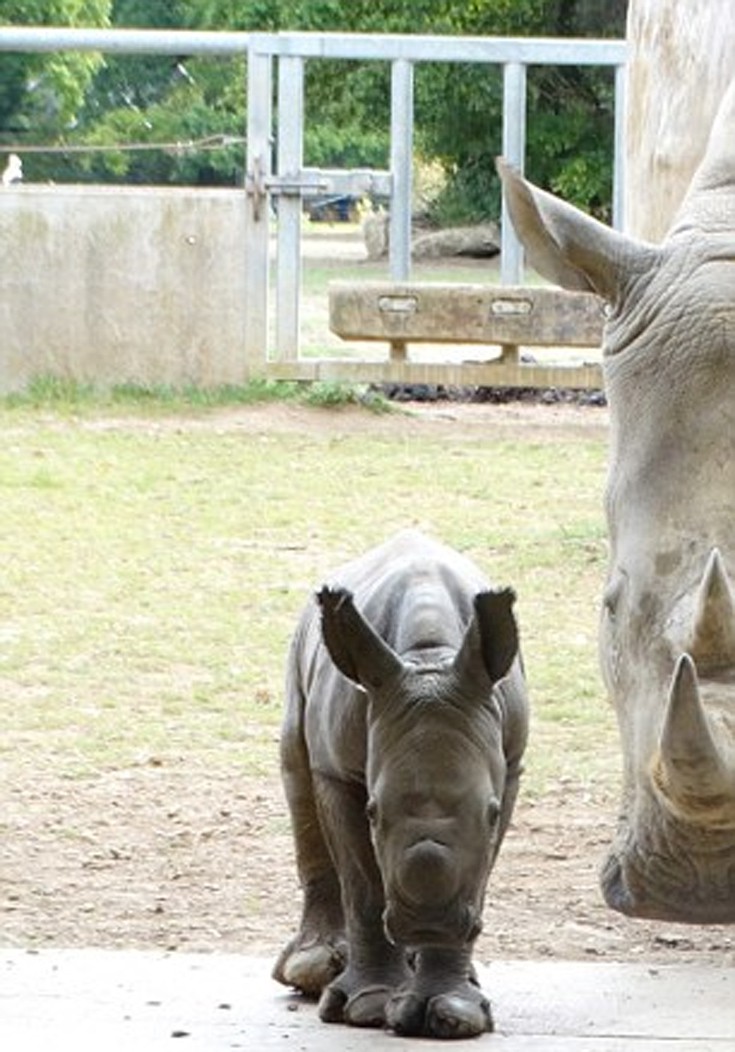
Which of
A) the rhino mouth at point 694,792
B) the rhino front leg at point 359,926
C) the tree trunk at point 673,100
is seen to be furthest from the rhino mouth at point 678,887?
the tree trunk at point 673,100

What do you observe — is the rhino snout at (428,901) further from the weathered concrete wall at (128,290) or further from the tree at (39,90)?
the tree at (39,90)

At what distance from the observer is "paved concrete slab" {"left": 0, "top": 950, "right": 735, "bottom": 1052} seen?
4.63 meters

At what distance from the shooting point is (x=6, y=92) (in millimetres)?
35594

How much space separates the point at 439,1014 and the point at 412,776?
1.26ft

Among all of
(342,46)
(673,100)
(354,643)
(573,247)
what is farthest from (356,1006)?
(342,46)

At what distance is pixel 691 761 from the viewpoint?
351 cm

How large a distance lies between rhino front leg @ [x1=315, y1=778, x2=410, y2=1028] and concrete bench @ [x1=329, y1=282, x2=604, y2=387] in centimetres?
1066

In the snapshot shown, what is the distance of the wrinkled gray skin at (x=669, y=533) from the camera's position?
143 inches

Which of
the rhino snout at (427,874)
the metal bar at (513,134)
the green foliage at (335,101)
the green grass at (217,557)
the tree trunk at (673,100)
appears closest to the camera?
the rhino snout at (427,874)

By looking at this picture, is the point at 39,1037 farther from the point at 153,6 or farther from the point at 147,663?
the point at 153,6

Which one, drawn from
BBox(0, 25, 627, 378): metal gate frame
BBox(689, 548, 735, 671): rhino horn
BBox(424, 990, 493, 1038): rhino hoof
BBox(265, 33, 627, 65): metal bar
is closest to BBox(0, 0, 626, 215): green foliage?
BBox(0, 25, 627, 378): metal gate frame

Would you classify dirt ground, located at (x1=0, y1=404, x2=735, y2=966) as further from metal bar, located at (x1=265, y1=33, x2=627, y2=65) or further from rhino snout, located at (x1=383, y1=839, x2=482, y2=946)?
metal bar, located at (x1=265, y1=33, x2=627, y2=65)

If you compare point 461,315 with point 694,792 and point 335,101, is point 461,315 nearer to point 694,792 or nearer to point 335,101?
point 335,101

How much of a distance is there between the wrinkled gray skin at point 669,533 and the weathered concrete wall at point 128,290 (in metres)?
11.4
